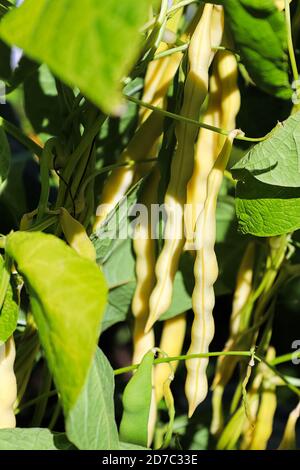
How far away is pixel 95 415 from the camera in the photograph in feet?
1.54

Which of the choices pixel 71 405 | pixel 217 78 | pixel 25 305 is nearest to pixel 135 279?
pixel 25 305

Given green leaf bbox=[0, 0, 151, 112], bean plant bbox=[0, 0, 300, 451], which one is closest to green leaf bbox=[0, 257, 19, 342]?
bean plant bbox=[0, 0, 300, 451]

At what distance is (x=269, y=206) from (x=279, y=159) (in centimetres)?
4

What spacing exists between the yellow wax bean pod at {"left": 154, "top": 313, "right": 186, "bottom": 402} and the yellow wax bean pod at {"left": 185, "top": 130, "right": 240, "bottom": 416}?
58 mm

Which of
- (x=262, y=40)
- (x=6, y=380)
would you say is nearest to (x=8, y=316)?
(x=6, y=380)

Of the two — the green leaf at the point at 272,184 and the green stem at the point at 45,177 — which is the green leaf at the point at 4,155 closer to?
the green stem at the point at 45,177

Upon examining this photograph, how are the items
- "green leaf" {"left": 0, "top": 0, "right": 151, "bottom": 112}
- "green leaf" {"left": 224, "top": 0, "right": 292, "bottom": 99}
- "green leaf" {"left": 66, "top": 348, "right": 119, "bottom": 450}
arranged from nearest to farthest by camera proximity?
"green leaf" {"left": 0, "top": 0, "right": 151, "bottom": 112}
"green leaf" {"left": 66, "top": 348, "right": 119, "bottom": 450}
"green leaf" {"left": 224, "top": 0, "right": 292, "bottom": 99}

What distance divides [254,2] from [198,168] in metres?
0.13

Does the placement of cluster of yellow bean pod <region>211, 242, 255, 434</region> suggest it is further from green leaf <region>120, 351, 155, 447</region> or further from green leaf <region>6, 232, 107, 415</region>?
green leaf <region>6, 232, 107, 415</region>

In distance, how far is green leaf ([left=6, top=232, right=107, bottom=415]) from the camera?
37cm

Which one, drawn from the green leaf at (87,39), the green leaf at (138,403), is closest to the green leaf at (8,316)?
the green leaf at (138,403)

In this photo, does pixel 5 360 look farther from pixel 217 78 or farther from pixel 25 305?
pixel 217 78

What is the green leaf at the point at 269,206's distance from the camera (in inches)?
21.4

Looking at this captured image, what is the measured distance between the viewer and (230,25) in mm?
568
